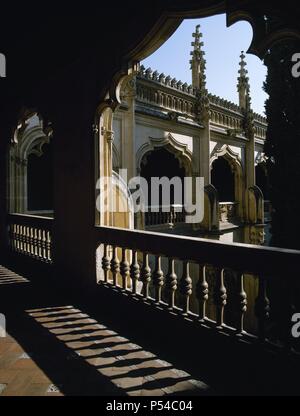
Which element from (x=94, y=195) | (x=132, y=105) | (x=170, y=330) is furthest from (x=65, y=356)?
(x=132, y=105)

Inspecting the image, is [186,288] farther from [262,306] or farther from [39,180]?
[39,180]

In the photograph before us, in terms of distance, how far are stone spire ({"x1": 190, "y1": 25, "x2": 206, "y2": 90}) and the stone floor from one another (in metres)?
14.0

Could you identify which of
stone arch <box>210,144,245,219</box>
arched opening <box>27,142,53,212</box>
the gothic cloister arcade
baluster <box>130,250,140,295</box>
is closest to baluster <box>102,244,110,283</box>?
the gothic cloister arcade

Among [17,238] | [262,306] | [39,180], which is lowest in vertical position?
[262,306]

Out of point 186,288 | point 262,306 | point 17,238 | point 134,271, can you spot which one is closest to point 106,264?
point 134,271

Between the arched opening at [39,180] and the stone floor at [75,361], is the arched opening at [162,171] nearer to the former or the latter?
the arched opening at [39,180]

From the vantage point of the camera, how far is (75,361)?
2592 millimetres

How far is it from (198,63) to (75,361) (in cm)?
1582

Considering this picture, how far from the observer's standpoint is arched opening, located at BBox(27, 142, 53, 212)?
11.9 metres

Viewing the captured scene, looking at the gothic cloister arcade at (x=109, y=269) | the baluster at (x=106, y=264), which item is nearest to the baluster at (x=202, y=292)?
the gothic cloister arcade at (x=109, y=269)

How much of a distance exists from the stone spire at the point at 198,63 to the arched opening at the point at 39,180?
784 cm

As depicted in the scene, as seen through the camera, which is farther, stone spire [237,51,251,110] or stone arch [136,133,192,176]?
stone spire [237,51,251,110]

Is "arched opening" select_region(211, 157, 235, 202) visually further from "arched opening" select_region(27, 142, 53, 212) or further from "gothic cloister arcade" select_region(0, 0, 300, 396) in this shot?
"gothic cloister arcade" select_region(0, 0, 300, 396)
